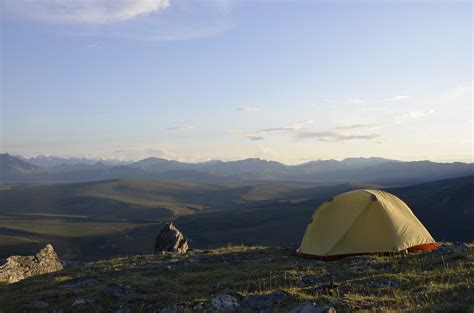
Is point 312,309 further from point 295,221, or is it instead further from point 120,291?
point 295,221

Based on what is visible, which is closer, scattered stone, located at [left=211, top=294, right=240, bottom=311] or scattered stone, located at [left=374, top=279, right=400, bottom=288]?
scattered stone, located at [left=211, top=294, right=240, bottom=311]

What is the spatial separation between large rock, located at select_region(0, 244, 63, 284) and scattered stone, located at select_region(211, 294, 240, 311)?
11.0 m

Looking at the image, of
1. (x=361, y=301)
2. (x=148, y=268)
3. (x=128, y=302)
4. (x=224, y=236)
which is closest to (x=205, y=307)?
(x=128, y=302)

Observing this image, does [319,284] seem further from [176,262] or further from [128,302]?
[176,262]

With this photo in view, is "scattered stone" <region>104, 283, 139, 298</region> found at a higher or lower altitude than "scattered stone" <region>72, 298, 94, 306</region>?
lower

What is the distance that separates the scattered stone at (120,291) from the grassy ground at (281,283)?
16cm

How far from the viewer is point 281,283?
13656 millimetres

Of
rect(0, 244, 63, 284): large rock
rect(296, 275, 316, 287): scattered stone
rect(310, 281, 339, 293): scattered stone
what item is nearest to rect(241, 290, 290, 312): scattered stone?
rect(310, 281, 339, 293): scattered stone

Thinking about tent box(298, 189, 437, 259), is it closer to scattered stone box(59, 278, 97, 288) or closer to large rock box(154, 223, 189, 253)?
scattered stone box(59, 278, 97, 288)

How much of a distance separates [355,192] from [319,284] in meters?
9.21

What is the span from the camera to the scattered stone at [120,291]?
12297 millimetres

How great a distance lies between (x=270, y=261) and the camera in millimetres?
18875

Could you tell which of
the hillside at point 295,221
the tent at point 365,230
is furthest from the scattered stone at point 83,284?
the hillside at point 295,221

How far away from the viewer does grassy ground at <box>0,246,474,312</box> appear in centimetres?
1012
